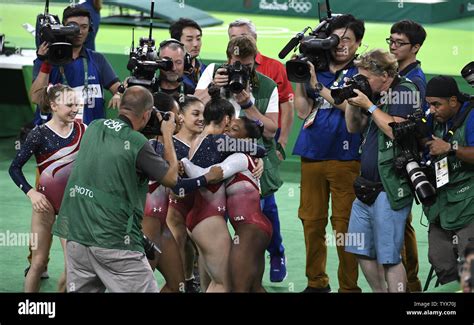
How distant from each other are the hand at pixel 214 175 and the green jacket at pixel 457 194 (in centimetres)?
146

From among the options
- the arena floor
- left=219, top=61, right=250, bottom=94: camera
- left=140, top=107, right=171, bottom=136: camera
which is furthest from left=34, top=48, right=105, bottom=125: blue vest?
left=140, top=107, right=171, bottom=136: camera

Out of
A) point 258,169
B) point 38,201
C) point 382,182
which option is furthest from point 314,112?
point 38,201

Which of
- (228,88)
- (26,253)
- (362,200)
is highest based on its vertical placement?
(228,88)

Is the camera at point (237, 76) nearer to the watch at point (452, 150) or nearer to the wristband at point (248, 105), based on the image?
the wristband at point (248, 105)

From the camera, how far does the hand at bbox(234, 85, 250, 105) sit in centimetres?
823

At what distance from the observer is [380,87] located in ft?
25.1

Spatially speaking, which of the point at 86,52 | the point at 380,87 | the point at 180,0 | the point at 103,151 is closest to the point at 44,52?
the point at 86,52

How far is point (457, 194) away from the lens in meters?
7.68

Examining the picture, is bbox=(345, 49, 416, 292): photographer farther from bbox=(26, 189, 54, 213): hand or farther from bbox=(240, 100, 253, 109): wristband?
bbox=(26, 189, 54, 213): hand

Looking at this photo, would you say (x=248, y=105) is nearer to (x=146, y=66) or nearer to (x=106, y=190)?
(x=146, y=66)

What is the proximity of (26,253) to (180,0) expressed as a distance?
32.6 feet

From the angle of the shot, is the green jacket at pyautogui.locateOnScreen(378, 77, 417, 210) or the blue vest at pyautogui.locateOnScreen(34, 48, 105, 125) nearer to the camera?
the green jacket at pyautogui.locateOnScreen(378, 77, 417, 210)

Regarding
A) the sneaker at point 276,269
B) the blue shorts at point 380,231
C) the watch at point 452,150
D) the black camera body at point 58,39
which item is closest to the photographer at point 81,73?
the black camera body at point 58,39
